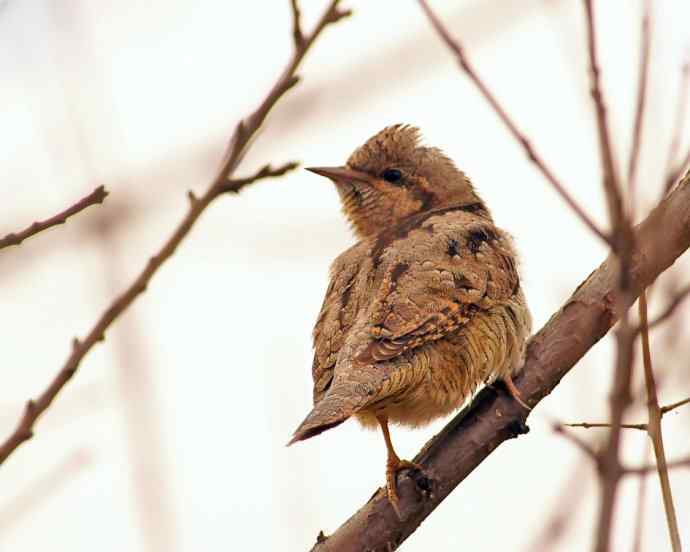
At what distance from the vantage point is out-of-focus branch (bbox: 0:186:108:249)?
7.49 feet

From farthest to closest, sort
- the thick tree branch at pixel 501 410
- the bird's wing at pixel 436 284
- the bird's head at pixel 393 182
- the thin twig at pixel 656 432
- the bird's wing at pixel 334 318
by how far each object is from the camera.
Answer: the bird's head at pixel 393 182, the bird's wing at pixel 334 318, the bird's wing at pixel 436 284, the thick tree branch at pixel 501 410, the thin twig at pixel 656 432

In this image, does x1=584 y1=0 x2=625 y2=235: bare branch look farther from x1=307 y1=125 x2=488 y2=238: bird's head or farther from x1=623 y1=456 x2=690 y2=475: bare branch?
x1=307 y1=125 x2=488 y2=238: bird's head

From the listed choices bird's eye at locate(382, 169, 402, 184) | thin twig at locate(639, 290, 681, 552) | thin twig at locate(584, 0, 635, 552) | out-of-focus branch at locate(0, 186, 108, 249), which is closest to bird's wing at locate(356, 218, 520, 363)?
bird's eye at locate(382, 169, 402, 184)

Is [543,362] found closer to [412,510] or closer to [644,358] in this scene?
[412,510]

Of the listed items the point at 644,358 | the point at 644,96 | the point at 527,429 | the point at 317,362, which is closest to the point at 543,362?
the point at 527,429

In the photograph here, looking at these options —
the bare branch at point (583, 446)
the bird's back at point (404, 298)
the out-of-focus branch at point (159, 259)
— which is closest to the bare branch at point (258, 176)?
the out-of-focus branch at point (159, 259)

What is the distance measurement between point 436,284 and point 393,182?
1.65 metres

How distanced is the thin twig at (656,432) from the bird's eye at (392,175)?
3070 mm

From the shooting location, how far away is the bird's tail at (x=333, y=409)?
152 inches

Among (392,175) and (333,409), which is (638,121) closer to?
(333,409)

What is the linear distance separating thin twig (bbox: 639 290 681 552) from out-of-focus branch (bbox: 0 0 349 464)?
1.14m

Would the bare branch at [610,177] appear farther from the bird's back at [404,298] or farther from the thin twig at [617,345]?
the bird's back at [404,298]

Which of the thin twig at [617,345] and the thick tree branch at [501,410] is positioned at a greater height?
the thick tree branch at [501,410]

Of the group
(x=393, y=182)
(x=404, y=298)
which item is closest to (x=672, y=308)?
(x=404, y=298)
